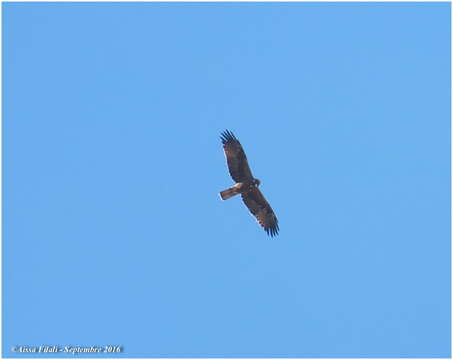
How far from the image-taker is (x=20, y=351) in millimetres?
21562

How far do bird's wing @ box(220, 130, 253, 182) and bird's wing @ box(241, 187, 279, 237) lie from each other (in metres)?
0.43

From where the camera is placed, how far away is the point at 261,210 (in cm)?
2531

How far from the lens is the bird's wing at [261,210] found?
2473cm

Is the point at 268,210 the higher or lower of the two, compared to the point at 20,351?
higher

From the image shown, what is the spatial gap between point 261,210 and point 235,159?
5.71 ft

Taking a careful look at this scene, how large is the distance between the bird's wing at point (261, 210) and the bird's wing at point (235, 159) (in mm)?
426

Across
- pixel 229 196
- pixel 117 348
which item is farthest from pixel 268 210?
pixel 117 348

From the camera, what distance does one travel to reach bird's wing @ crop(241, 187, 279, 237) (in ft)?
81.1

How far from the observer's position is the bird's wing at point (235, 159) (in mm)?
24219

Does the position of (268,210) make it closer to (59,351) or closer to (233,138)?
(233,138)

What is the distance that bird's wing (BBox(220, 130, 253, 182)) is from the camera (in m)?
24.2

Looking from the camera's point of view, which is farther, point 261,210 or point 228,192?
point 261,210

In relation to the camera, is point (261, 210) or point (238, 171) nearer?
point (238, 171)

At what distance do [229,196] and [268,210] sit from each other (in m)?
1.56
